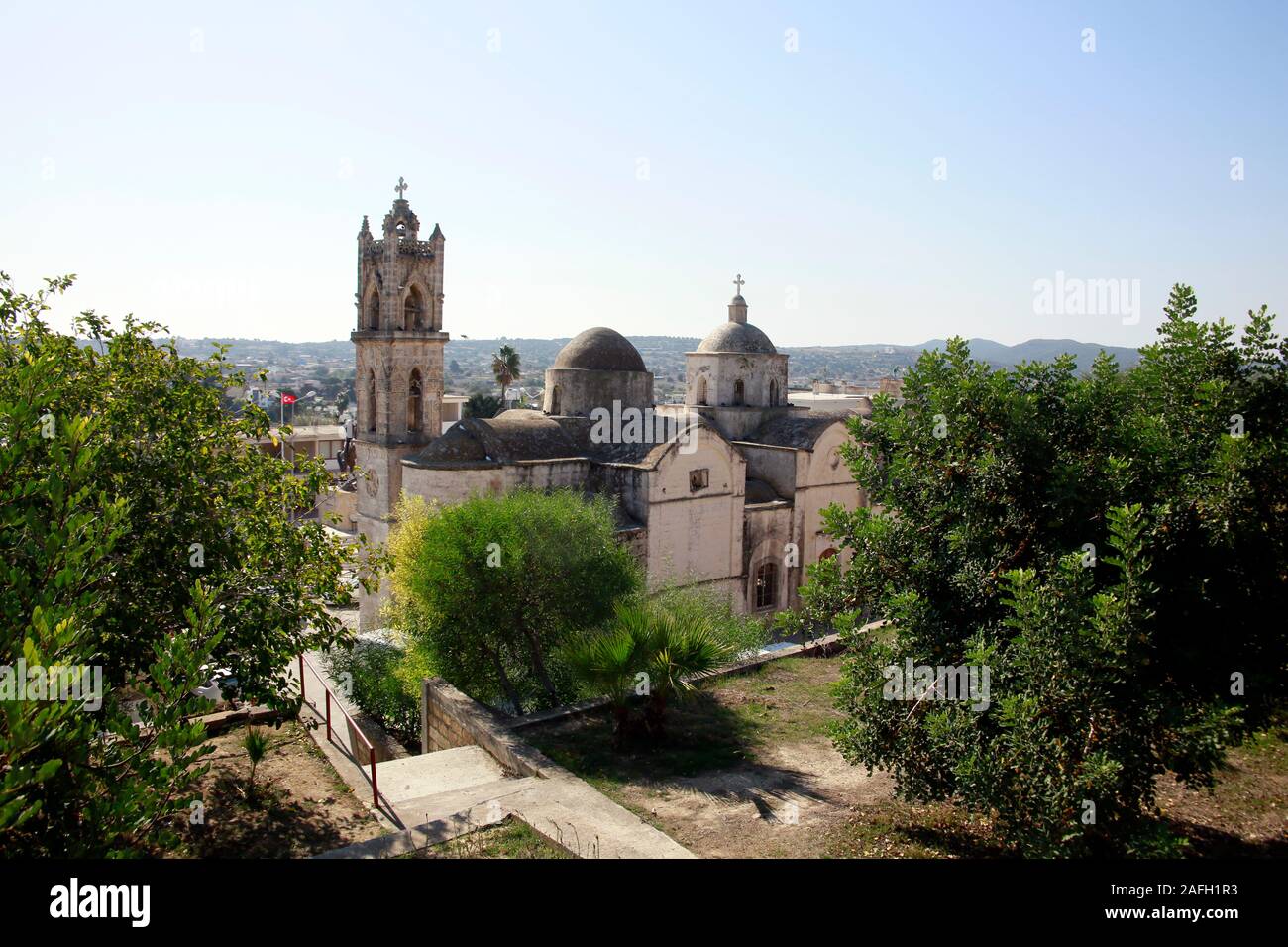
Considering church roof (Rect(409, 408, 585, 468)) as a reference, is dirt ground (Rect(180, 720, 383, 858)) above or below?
below

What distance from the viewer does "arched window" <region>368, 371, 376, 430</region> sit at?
86.3 ft

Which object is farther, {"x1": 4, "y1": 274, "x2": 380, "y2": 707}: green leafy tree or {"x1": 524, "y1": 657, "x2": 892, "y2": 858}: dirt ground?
{"x1": 524, "y1": 657, "x2": 892, "y2": 858}: dirt ground

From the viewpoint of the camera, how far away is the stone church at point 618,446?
24.4 meters

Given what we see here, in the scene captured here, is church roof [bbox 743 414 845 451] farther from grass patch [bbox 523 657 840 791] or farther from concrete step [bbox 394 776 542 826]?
concrete step [bbox 394 776 542 826]

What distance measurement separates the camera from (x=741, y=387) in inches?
1222

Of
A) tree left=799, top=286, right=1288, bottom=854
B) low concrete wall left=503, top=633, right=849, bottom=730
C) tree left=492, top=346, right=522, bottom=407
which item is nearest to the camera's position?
tree left=799, top=286, right=1288, bottom=854

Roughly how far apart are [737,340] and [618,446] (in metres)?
7.18

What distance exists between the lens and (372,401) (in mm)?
26453

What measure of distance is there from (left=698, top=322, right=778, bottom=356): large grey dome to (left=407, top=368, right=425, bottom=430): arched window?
10.2 meters

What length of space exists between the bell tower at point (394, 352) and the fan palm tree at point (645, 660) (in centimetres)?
1503

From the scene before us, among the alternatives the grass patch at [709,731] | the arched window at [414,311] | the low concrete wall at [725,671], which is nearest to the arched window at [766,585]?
the low concrete wall at [725,671]

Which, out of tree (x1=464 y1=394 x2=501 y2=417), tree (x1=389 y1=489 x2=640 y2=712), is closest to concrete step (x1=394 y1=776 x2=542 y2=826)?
tree (x1=389 y1=489 x2=640 y2=712)

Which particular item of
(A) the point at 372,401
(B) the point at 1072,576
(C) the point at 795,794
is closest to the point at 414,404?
(A) the point at 372,401
